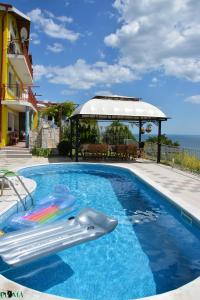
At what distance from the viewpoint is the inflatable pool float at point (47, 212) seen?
5.85 meters

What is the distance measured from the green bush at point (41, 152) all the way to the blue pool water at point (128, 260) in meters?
10.4

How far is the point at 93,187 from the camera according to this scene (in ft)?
35.4

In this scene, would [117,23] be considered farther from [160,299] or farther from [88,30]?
[160,299]

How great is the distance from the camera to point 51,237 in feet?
15.5

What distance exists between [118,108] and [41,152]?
6.06 meters

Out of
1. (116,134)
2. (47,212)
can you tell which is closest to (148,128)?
(116,134)

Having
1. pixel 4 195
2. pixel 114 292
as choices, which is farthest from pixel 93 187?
pixel 114 292

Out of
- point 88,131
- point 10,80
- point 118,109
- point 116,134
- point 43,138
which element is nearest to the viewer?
point 118,109

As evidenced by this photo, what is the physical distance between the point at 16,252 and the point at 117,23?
1309cm

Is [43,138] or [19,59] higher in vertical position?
[19,59]

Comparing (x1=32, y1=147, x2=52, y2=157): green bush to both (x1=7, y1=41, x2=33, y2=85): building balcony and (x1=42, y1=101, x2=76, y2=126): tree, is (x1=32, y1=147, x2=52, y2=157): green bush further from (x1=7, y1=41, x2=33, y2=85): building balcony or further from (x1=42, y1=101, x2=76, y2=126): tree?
(x1=42, y1=101, x2=76, y2=126): tree

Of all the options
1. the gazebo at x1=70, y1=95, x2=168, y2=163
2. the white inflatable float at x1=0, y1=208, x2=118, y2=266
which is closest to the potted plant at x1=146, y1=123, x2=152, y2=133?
the gazebo at x1=70, y1=95, x2=168, y2=163

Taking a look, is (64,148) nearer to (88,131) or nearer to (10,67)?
(88,131)

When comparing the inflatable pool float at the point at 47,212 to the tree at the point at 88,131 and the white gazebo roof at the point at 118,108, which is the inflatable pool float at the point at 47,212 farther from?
the tree at the point at 88,131
